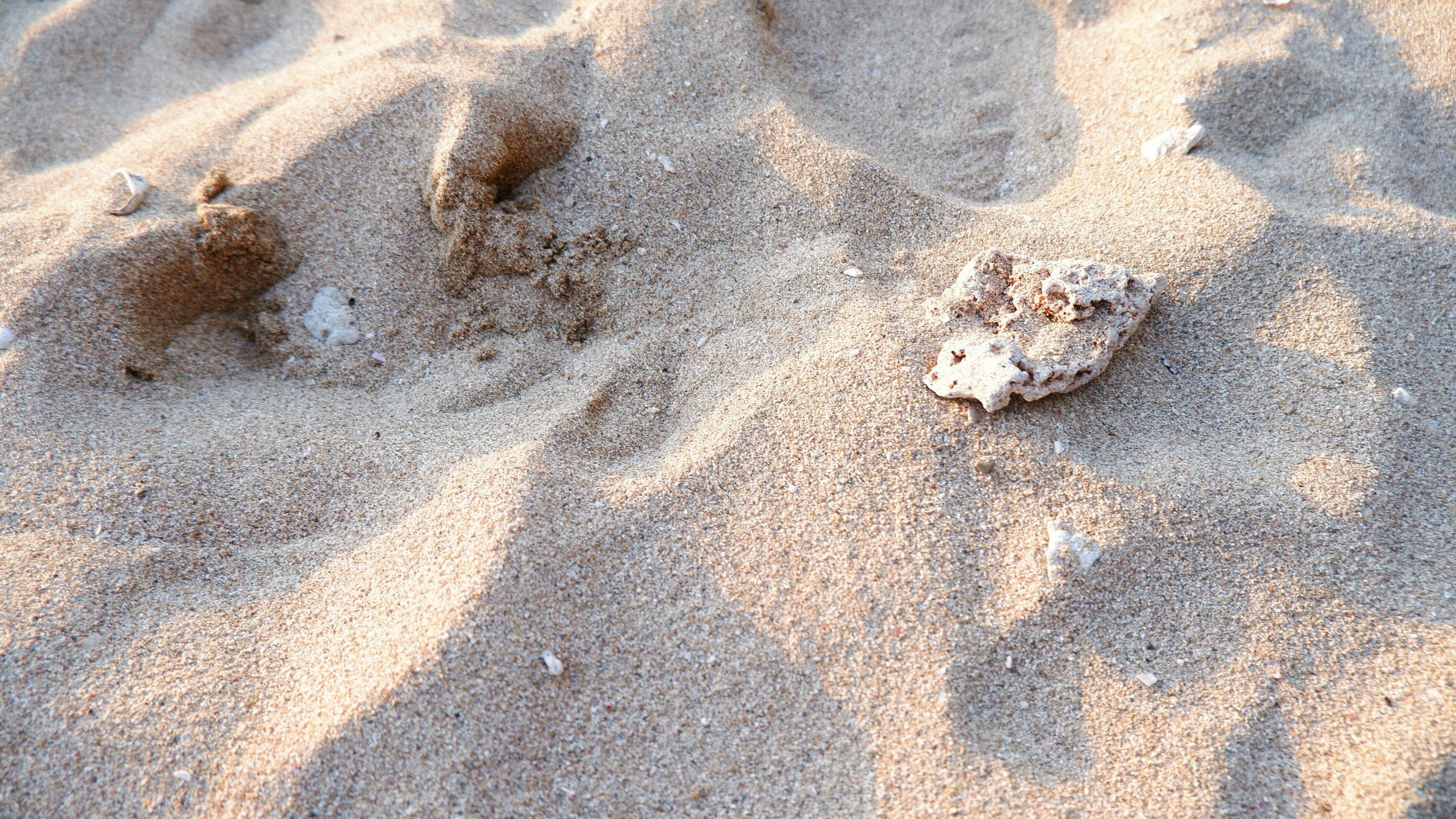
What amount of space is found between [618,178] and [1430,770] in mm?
2159

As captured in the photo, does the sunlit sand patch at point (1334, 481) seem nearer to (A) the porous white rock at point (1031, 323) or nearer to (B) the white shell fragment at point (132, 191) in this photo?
(A) the porous white rock at point (1031, 323)

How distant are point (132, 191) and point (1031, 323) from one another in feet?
7.72

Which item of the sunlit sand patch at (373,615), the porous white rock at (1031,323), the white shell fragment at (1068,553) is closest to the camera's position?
the sunlit sand patch at (373,615)

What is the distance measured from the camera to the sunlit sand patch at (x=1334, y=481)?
1.71 meters

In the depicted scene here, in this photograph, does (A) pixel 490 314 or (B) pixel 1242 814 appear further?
(A) pixel 490 314

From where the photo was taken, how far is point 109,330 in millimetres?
2016

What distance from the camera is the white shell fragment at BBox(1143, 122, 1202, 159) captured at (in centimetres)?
224

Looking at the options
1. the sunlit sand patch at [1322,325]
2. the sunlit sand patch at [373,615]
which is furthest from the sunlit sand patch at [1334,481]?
the sunlit sand patch at [373,615]

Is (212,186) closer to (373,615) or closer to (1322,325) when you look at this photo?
(373,615)

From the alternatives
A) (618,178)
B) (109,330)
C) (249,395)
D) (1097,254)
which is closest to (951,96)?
(1097,254)

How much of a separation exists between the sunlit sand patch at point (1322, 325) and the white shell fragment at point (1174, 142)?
1.62 ft

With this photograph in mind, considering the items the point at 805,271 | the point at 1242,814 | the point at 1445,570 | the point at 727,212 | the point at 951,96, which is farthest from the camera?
the point at 951,96

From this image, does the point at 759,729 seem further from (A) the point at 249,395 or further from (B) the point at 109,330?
(B) the point at 109,330

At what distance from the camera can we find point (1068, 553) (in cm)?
164
